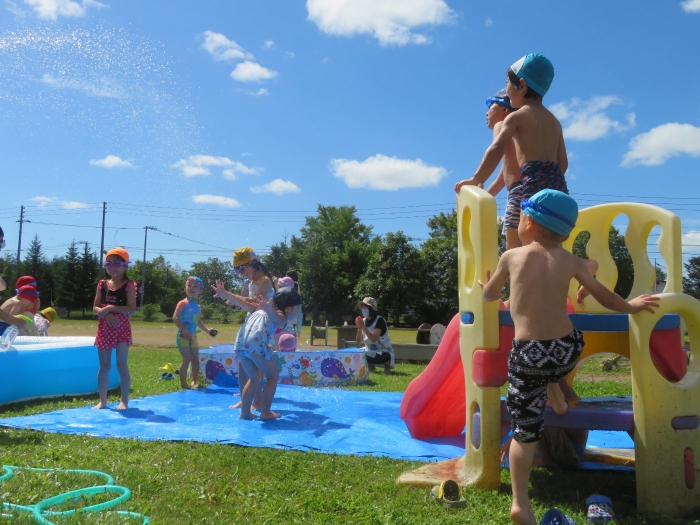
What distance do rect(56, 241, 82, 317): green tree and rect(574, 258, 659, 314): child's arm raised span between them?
56629 mm

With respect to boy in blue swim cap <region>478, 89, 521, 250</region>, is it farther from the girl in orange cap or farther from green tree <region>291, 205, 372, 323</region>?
green tree <region>291, 205, 372, 323</region>

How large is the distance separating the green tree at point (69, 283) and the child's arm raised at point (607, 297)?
186ft

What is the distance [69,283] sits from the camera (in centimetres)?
5444

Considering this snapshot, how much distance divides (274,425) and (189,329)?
11.1 ft

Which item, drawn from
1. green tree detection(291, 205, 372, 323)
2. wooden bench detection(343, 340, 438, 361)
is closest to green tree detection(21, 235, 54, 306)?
green tree detection(291, 205, 372, 323)

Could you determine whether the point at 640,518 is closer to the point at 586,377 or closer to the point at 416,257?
the point at 586,377

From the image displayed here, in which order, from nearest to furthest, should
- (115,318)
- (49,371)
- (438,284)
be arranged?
(115,318) < (49,371) < (438,284)

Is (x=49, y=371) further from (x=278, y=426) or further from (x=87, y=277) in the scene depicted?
(x=87, y=277)

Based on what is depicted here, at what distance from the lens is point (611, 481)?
13.6ft

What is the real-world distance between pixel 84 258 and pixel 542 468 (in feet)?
186

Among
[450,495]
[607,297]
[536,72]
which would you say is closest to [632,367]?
[607,297]

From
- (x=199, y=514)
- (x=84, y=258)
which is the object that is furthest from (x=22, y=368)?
(x=84, y=258)

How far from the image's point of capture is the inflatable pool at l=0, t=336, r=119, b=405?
7.21 meters

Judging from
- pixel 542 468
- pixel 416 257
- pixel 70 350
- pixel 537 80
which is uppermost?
pixel 416 257
